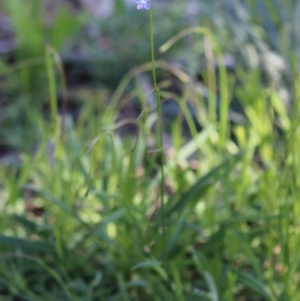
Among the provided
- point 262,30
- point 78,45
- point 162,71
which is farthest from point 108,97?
point 262,30

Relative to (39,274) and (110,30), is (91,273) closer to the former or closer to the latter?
(39,274)

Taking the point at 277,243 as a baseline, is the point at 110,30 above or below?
above

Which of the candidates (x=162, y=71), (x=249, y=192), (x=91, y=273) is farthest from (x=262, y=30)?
(x=91, y=273)

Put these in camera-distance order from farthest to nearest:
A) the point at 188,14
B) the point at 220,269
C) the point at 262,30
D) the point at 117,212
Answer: the point at 188,14 < the point at 262,30 < the point at 117,212 < the point at 220,269

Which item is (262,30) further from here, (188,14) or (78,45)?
(78,45)

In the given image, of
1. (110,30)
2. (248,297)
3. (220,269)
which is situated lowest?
(248,297)

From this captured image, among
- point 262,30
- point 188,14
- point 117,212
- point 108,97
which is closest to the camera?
point 117,212

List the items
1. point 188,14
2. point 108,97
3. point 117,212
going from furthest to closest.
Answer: point 188,14 < point 108,97 < point 117,212

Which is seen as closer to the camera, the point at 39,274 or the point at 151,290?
the point at 151,290

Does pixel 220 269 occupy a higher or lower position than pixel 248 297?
higher
